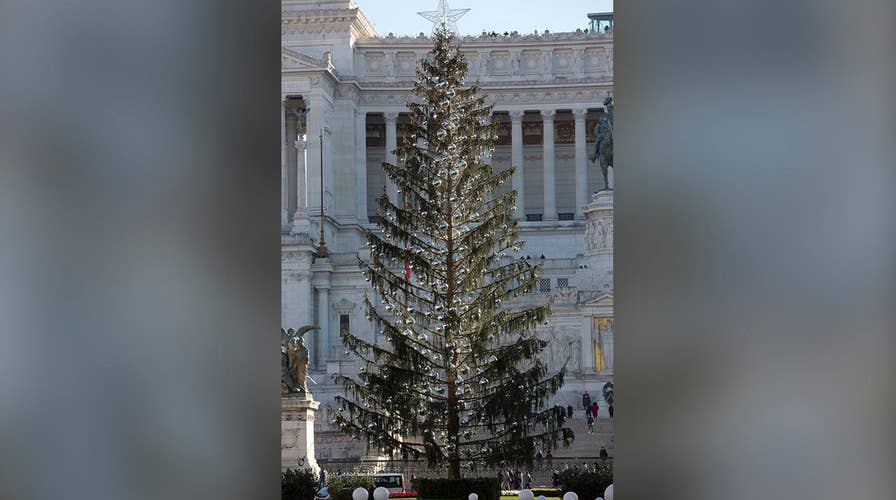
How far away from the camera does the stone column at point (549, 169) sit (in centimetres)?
7762

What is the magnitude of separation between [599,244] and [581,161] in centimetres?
2364

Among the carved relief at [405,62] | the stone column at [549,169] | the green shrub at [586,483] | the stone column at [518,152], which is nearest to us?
the green shrub at [586,483]

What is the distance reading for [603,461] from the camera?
3903 cm

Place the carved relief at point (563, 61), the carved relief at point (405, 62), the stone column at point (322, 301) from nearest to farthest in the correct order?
1. the stone column at point (322, 301)
2. the carved relief at point (405, 62)
3. the carved relief at point (563, 61)

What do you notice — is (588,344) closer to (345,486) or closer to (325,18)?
(345,486)

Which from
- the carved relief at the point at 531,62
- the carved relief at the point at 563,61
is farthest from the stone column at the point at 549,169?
the carved relief at the point at 563,61

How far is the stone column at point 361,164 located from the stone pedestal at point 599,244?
22.9 metres

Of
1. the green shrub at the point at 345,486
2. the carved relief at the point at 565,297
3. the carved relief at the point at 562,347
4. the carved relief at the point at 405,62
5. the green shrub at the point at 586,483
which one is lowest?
the green shrub at the point at 345,486

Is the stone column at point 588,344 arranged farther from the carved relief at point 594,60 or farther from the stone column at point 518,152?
the carved relief at point 594,60

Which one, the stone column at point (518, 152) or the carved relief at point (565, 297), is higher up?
the stone column at point (518, 152)
